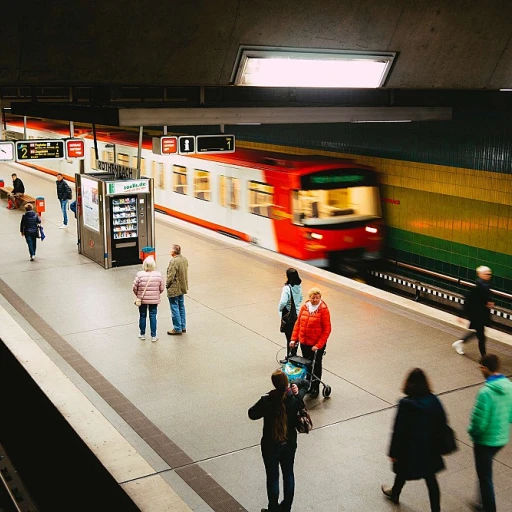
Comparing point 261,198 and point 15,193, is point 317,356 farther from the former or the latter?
point 15,193

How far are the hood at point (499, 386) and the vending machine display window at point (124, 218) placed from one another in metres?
10.5

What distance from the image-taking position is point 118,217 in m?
15.0

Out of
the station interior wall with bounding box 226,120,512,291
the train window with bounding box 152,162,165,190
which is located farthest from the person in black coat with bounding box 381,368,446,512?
the train window with bounding box 152,162,165,190

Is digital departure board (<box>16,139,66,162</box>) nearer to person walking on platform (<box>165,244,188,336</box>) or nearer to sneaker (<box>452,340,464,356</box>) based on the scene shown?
person walking on platform (<box>165,244,188,336</box>)

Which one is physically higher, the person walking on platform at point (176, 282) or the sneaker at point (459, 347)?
the person walking on platform at point (176, 282)

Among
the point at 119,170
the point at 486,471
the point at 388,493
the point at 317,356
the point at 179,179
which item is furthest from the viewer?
the point at 179,179

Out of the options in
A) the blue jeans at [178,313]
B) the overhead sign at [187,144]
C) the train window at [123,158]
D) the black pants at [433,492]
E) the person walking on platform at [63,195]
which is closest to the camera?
the black pants at [433,492]

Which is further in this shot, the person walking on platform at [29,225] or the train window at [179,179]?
the train window at [179,179]

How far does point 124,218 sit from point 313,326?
782 cm

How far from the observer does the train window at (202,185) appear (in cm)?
1975

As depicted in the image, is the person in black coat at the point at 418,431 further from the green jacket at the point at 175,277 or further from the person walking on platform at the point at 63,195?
the person walking on platform at the point at 63,195

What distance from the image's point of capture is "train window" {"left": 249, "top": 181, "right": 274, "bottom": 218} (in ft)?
55.2

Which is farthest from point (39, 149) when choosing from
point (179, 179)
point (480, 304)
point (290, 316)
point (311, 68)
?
point (480, 304)

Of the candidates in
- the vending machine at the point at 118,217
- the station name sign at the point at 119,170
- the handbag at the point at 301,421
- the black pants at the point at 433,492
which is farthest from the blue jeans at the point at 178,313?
the black pants at the point at 433,492
